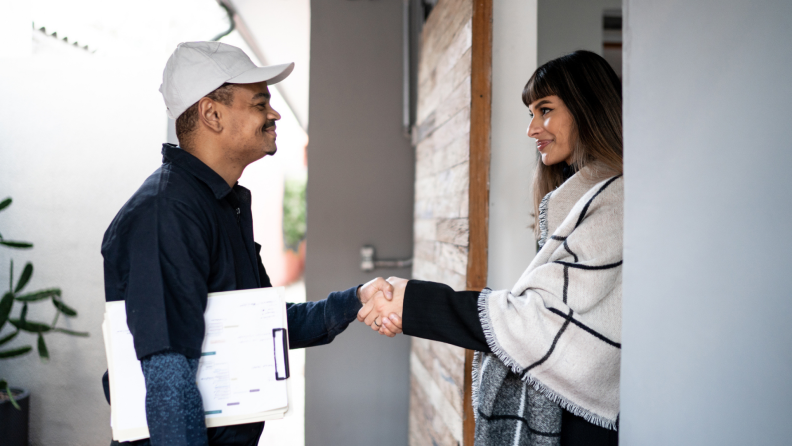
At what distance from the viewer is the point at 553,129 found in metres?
1.30

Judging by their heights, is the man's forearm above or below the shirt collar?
below

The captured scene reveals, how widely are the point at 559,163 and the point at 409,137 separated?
1.46 meters

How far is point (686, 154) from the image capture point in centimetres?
66

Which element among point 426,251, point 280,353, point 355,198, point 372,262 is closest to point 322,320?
point 280,353

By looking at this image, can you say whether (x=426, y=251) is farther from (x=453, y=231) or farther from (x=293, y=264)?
(x=293, y=264)

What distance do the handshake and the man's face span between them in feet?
1.53

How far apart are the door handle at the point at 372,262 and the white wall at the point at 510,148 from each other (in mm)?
1123

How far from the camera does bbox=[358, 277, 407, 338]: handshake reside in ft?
3.99

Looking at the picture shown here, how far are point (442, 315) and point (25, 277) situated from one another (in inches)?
97.2

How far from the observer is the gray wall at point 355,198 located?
2766 millimetres

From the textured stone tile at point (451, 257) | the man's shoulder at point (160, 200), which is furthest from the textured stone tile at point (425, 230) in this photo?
the man's shoulder at point (160, 200)

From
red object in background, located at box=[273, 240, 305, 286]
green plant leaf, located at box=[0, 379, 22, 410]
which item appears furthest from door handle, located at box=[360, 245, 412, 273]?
green plant leaf, located at box=[0, 379, 22, 410]

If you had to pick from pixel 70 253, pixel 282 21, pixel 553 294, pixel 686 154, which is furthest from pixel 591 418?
pixel 70 253

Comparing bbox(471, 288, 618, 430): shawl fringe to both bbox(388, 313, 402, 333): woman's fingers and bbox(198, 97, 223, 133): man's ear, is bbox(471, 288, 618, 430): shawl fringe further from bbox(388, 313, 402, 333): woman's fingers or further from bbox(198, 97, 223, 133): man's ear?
bbox(198, 97, 223, 133): man's ear
